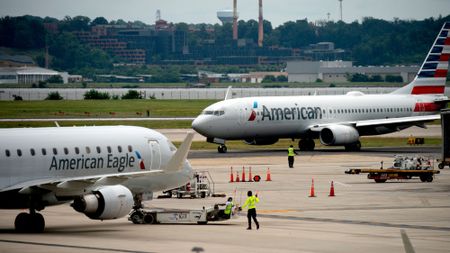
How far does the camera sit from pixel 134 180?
3953cm

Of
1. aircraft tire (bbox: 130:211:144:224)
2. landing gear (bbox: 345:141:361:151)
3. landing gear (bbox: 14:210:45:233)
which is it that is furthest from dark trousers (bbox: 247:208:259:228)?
landing gear (bbox: 345:141:361:151)

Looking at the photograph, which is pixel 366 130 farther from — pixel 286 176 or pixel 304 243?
pixel 304 243

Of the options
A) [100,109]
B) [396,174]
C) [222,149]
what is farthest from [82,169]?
[100,109]

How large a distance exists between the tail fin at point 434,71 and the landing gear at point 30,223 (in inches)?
2136

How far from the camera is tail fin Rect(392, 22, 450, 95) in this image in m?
86.9

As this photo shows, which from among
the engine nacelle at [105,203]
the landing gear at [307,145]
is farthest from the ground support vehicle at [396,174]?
the engine nacelle at [105,203]

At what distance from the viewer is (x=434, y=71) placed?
87.2 m

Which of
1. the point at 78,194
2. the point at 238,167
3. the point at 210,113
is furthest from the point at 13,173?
the point at 210,113

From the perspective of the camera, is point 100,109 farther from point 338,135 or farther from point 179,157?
point 179,157

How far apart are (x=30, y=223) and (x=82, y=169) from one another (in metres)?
2.64

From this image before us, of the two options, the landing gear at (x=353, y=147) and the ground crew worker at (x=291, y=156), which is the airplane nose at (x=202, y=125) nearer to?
the landing gear at (x=353, y=147)

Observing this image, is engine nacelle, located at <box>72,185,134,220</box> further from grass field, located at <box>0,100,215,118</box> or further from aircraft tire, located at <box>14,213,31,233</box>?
grass field, located at <box>0,100,215,118</box>

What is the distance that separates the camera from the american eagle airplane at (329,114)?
76812mm

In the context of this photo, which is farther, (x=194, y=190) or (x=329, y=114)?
(x=329, y=114)
